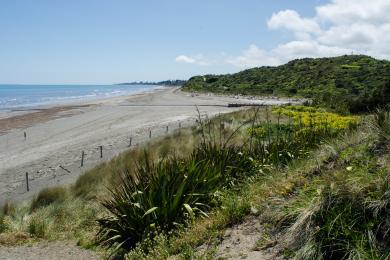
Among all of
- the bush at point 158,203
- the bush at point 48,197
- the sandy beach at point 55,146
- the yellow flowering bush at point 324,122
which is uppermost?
the yellow flowering bush at point 324,122

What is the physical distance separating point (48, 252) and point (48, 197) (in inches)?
208

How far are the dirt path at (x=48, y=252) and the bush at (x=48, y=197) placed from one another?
13.2ft

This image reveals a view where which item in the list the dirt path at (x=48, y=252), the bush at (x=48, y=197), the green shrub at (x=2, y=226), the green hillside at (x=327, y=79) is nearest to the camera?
the dirt path at (x=48, y=252)

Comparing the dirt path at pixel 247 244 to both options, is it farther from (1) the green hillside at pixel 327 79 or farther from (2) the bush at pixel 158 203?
(1) the green hillside at pixel 327 79

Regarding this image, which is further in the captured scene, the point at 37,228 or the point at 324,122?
the point at 324,122

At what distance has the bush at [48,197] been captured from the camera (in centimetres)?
1247

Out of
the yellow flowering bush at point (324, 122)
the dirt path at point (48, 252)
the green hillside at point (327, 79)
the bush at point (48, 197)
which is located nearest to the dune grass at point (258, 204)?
the dirt path at point (48, 252)

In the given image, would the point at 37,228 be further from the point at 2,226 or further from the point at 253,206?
the point at 253,206

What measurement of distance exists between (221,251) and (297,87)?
70.7 meters

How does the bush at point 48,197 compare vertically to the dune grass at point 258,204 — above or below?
below

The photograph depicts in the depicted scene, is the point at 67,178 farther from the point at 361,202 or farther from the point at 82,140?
the point at 361,202

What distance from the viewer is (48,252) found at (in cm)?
782

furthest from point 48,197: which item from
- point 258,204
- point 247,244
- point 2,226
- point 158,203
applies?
point 247,244

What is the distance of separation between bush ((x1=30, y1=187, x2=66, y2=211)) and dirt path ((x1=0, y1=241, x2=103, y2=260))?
4.03 metres
